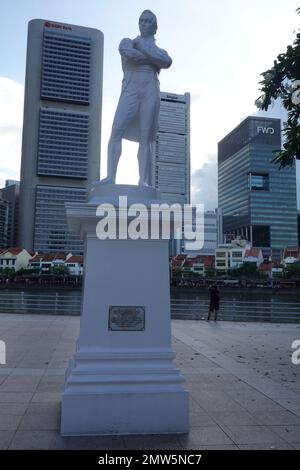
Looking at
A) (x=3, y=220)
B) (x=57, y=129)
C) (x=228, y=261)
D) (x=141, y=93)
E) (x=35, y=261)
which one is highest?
(x=57, y=129)

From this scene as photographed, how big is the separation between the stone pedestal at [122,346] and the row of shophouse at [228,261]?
257 feet

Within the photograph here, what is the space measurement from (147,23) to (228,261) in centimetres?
8818

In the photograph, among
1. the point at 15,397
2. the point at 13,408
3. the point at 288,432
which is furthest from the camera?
the point at 15,397

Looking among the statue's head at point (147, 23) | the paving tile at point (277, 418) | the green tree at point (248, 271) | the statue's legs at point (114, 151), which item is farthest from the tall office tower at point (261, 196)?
the paving tile at point (277, 418)

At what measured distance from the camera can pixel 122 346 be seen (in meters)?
4.55

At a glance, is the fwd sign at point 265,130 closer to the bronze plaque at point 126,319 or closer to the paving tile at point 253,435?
the bronze plaque at point 126,319

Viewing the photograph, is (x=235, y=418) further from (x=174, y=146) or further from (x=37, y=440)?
(x=174, y=146)

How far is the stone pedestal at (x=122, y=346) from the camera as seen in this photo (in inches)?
168

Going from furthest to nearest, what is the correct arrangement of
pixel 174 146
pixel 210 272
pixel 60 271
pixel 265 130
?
pixel 265 130
pixel 174 146
pixel 210 272
pixel 60 271

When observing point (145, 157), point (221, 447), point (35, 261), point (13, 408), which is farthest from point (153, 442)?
point (35, 261)

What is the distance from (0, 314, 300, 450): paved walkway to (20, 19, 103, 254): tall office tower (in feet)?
309

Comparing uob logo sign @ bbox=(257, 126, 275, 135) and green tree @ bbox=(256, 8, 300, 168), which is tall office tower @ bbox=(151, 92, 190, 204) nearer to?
uob logo sign @ bbox=(257, 126, 275, 135)

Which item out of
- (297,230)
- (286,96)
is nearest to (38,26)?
(297,230)

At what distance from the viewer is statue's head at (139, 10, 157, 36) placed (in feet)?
17.3
